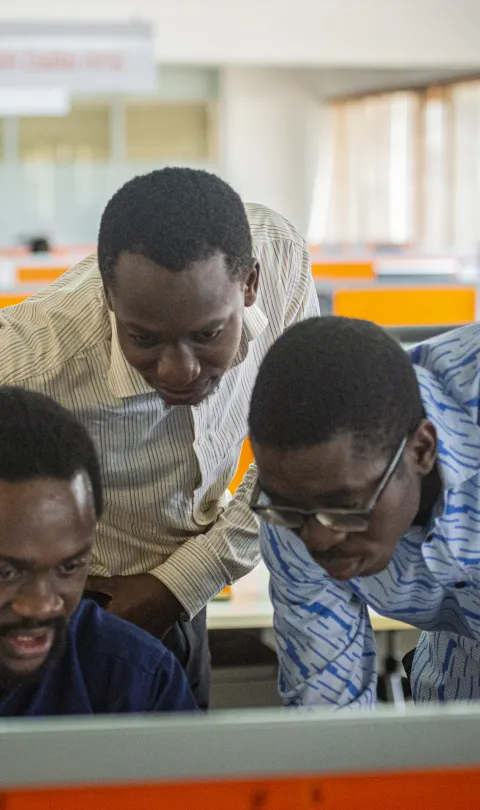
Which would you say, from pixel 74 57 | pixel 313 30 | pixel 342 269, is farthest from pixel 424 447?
pixel 313 30

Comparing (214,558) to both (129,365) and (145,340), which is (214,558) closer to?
(129,365)

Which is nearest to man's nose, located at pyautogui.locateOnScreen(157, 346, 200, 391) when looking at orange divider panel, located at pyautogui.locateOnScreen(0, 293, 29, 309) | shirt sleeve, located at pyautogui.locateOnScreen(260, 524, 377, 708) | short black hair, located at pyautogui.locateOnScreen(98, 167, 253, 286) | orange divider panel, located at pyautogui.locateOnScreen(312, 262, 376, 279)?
short black hair, located at pyautogui.locateOnScreen(98, 167, 253, 286)

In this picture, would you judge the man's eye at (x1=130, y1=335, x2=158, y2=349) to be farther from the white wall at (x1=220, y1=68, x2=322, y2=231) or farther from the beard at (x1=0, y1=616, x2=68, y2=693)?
the white wall at (x1=220, y1=68, x2=322, y2=231)

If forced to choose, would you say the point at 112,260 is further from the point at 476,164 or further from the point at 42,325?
the point at 476,164

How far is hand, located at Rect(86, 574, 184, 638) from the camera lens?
1680 mm

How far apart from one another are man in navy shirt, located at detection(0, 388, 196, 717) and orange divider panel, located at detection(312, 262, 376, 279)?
4.59 metres

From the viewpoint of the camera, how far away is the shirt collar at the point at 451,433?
122 cm

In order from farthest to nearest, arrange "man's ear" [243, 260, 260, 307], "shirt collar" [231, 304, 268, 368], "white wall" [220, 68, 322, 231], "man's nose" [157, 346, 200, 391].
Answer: "white wall" [220, 68, 322, 231], "shirt collar" [231, 304, 268, 368], "man's ear" [243, 260, 260, 307], "man's nose" [157, 346, 200, 391]

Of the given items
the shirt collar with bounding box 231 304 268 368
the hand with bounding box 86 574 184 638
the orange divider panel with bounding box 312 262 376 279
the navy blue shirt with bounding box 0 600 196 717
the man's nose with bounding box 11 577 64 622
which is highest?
the shirt collar with bounding box 231 304 268 368

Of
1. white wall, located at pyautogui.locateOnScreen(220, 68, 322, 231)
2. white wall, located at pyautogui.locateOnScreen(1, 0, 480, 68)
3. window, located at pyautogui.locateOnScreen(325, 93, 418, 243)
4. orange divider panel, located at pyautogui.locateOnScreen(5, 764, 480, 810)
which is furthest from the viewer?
white wall, located at pyautogui.locateOnScreen(220, 68, 322, 231)

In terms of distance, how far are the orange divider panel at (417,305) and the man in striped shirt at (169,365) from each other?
163 centimetres

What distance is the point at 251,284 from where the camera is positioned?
1.51 metres

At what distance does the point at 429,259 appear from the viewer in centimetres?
638

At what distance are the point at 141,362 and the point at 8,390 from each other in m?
0.17
